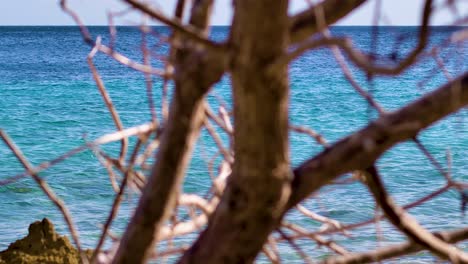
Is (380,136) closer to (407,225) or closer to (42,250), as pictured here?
(407,225)

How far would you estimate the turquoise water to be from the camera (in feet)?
20.8

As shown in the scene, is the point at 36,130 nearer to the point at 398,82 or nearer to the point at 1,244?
the point at 1,244

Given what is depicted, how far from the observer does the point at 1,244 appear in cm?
595

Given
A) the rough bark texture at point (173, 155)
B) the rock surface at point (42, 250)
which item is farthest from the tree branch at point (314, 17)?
the rock surface at point (42, 250)

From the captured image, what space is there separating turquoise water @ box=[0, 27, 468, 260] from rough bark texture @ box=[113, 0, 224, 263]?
12 centimetres

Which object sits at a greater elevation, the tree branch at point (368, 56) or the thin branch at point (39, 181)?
the tree branch at point (368, 56)

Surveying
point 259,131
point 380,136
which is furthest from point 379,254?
point 259,131

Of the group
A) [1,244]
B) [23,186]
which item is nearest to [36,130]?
[23,186]

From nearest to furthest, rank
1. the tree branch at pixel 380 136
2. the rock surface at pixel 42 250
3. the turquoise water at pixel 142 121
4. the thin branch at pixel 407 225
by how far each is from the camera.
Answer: the tree branch at pixel 380 136, the thin branch at pixel 407 225, the rock surface at pixel 42 250, the turquoise water at pixel 142 121

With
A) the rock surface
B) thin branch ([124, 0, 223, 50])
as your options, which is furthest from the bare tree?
the rock surface

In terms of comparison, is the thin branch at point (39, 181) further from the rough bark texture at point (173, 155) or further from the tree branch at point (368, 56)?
the tree branch at point (368, 56)

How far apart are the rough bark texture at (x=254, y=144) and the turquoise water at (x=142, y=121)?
0.11 m

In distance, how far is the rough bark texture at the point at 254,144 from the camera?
26.6 inches

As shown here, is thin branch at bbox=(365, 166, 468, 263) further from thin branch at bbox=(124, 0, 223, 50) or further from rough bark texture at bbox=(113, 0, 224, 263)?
thin branch at bbox=(124, 0, 223, 50)
